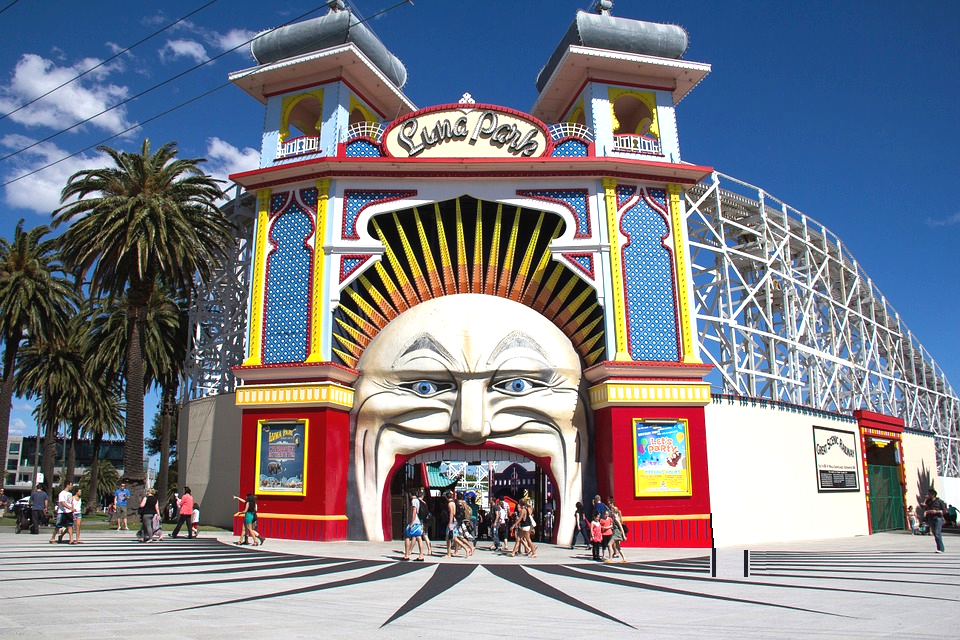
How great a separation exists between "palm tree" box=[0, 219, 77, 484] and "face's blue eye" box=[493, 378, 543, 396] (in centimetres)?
2136

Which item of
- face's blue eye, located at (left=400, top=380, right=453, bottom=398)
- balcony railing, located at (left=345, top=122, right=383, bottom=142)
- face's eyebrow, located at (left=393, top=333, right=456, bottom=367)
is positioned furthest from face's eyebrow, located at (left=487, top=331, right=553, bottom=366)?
balcony railing, located at (left=345, top=122, right=383, bottom=142)

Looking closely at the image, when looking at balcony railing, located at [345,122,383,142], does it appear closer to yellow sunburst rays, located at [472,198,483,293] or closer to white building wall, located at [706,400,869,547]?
yellow sunburst rays, located at [472,198,483,293]

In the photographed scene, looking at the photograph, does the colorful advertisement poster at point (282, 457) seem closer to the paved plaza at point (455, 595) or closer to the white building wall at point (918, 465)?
the paved plaza at point (455, 595)

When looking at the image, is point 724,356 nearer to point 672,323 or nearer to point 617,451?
Answer: point 672,323

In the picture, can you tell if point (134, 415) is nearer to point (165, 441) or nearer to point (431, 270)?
point (165, 441)

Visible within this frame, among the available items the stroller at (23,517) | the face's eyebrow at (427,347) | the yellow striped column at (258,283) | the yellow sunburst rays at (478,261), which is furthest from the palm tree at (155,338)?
the yellow sunburst rays at (478,261)

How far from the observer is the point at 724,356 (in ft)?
94.0

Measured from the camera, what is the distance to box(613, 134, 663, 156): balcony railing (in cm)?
2448

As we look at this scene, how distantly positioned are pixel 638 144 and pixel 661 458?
35.4 feet

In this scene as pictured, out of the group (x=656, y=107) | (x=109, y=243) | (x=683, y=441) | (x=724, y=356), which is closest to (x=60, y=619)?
(x=683, y=441)

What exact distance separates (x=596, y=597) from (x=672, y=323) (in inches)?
514

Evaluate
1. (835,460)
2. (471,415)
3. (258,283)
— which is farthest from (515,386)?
(835,460)

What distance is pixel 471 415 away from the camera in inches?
814

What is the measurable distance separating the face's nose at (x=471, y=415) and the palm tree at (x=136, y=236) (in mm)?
11832
